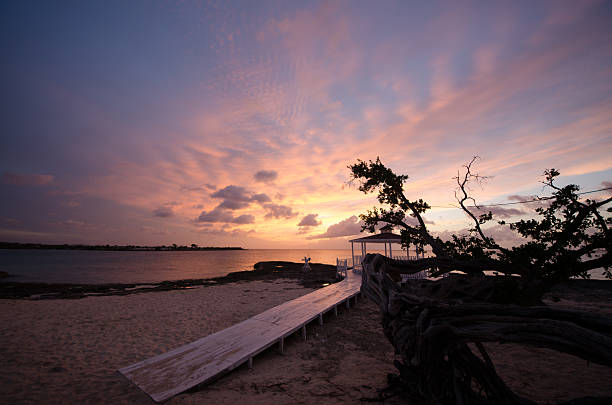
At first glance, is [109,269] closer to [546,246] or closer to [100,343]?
[100,343]

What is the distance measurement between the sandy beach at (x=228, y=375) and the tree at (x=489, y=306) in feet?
4.56

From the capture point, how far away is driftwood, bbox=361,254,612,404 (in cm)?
250

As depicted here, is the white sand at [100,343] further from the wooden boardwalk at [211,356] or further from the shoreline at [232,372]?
the wooden boardwalk at [211,356]

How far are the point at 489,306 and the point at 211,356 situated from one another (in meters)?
5.71

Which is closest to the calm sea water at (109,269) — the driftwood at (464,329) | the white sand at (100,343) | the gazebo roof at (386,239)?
the white sand at (100,343)

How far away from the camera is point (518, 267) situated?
3.83 metres

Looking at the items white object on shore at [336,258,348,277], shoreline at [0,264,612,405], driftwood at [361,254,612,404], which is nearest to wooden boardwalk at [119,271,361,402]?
shoreline at [0,264,612,405]

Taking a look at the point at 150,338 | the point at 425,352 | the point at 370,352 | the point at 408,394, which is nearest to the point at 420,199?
the point at 425,352

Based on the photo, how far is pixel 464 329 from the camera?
3.19m

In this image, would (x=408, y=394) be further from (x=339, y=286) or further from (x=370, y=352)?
(x=339, y=286)

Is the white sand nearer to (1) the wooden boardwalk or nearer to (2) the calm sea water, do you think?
(1) the wooden boardwalk

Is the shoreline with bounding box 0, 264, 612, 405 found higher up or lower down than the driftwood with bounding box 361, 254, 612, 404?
lower down

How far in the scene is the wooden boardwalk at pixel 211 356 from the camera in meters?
4.82

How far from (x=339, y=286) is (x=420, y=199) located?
32.6 feet
